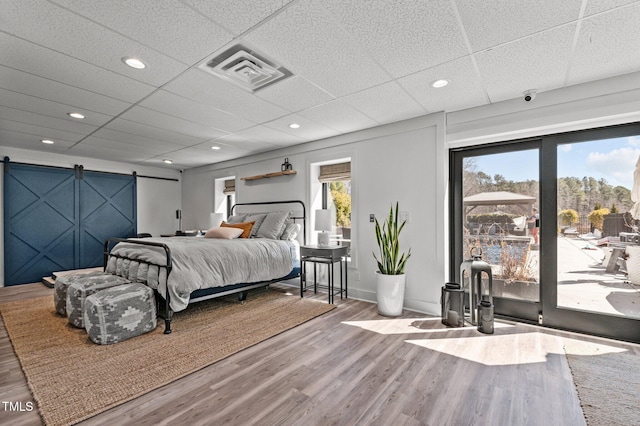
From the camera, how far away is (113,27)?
1855mm

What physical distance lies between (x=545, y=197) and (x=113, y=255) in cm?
504

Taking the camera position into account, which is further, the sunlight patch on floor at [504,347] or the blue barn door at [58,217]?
the blue barn door at [58,217]

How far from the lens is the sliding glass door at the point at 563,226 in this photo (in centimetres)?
272

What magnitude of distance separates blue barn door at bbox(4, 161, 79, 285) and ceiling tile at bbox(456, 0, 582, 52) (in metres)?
6.81

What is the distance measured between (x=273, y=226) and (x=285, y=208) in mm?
565

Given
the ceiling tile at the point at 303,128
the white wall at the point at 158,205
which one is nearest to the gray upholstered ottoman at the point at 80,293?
the ceiling tile at the point at 303,128

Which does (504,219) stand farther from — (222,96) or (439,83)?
(222,96)

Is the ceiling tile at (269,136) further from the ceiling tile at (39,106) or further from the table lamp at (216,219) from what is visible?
the table lamp at (216,219)

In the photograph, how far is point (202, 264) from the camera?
318cm

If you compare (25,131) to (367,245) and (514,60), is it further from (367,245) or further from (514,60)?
(514,60)

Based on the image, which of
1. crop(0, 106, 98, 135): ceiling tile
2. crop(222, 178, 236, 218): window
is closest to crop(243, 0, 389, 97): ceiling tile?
crop(0, 106, 98, 135): ceiling tile

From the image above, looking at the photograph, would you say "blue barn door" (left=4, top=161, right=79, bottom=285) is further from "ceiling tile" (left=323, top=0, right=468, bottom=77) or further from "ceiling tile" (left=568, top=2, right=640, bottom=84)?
"ceiling tile" (left=568, top=2, right=640, bottom=84)

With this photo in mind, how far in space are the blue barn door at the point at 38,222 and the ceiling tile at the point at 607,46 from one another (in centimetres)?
748

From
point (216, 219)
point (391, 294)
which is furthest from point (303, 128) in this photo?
point (216, 219)
